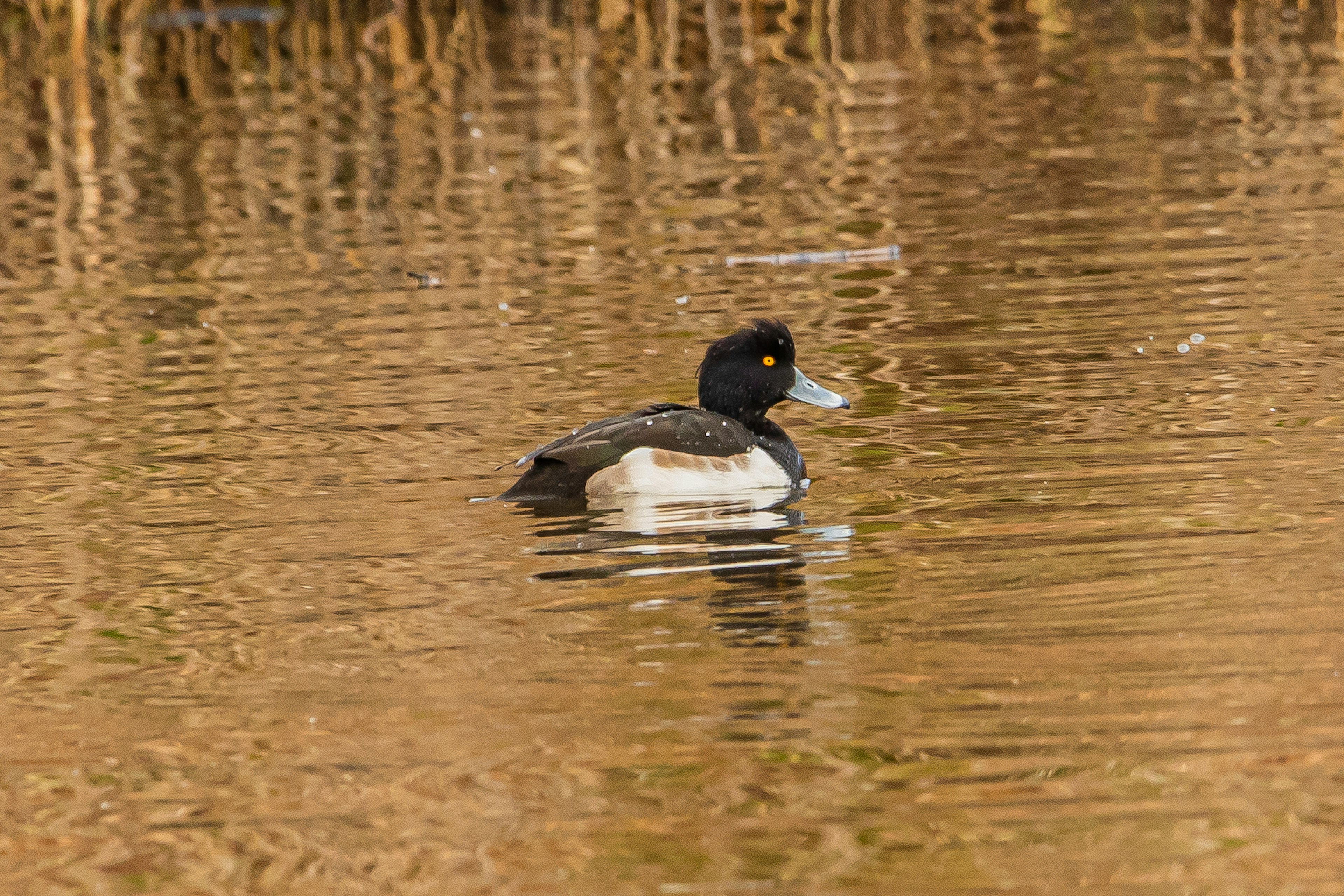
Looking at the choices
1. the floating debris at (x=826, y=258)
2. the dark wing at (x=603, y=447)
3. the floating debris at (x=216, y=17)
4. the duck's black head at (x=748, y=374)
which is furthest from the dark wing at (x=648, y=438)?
the floating debris at (x=216, y=17)

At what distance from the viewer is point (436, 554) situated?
25.1 ft

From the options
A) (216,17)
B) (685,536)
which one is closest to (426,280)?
(685,536)

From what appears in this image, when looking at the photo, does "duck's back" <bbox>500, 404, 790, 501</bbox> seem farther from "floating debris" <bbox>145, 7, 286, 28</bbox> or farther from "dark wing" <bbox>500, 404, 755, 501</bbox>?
"floating debris" <bbox>145, 7, 286, 28</bbox>

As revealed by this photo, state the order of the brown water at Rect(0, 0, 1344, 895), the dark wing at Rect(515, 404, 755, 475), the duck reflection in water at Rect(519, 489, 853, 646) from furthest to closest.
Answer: the dark wing at Rect(515, 404, 755, 475)
the duck reflection in water at Rect(519, 489, 853, 646)
the brown water at Rect(0, 0, 1344, 895)

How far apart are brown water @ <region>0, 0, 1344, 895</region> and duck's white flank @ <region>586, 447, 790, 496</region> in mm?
244

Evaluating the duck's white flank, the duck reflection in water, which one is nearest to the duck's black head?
the duck's white flank

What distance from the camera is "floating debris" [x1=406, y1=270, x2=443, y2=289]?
14.3m

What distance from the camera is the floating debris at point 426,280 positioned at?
14.3m

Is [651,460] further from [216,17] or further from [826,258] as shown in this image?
[216,17]

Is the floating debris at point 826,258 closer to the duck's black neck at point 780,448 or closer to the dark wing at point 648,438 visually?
the duck's black neck at point 780,448

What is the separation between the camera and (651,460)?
8.55m

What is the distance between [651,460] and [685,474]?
0.61 ft

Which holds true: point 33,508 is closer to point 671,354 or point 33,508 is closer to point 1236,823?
point 671,354

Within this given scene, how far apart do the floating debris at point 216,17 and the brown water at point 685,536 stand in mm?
12376
